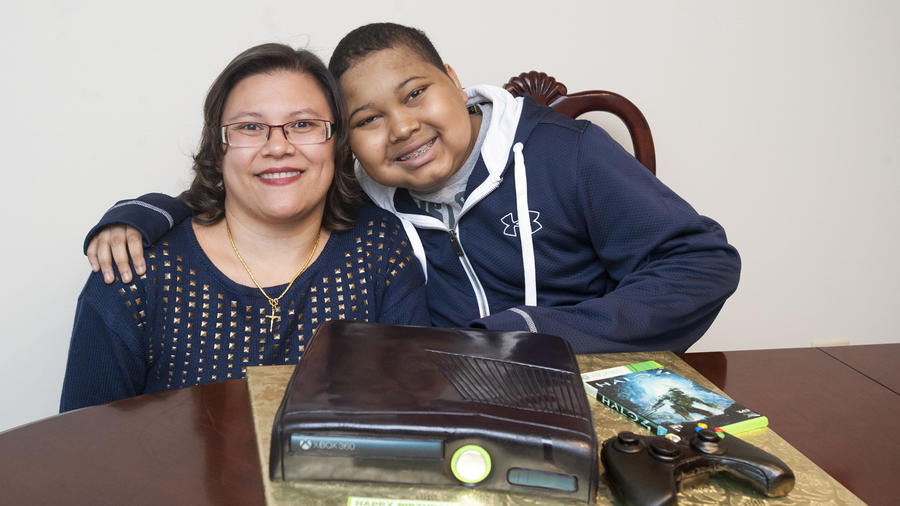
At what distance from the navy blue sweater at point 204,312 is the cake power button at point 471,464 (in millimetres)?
735

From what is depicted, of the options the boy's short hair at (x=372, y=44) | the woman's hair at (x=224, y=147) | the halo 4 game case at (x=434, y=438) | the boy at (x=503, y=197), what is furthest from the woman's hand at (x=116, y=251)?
the halo 4 game case at (x=434, y=438)

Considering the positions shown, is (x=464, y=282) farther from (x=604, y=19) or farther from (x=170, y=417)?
(x=604, y=19)

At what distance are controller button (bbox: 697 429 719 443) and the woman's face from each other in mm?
863

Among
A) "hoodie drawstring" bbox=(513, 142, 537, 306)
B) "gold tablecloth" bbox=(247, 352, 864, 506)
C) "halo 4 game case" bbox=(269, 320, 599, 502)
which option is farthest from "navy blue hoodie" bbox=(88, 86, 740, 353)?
"halo 4 game case" bbox=(269, 320, 599, 502)

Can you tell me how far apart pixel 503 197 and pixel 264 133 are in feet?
1.65

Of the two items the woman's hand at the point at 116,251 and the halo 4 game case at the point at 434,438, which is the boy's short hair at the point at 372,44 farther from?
the halo 4 game case at the point at 434,438

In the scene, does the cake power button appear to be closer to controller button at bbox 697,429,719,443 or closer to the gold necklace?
controller button at bbox 697,429,719,443

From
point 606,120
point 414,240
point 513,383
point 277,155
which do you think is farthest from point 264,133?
point 606,120

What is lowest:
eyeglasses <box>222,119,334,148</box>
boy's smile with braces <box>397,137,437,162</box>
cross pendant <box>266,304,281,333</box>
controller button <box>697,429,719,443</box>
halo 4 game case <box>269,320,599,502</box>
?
cross pendant <box>266,304,281,333</box>

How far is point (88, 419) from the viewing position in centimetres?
78

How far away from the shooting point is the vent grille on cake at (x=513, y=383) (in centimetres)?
65

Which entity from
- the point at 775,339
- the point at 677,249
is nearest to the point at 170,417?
the point at 677,249

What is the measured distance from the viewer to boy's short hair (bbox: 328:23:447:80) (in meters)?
1.35

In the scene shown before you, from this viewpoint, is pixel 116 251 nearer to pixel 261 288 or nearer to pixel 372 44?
pixel 261 288
